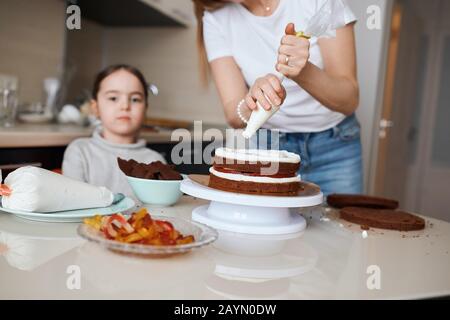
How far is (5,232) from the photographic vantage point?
0.85 m

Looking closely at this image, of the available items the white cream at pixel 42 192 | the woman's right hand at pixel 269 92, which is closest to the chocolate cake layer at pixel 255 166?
the woman's right hand at pixel 269 92

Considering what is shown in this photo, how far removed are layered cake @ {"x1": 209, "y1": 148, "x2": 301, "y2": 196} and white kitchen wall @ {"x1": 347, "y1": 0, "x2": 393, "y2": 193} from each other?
178cm

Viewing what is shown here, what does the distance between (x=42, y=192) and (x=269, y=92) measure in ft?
1.45

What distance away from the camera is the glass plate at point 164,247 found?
687 millimetres

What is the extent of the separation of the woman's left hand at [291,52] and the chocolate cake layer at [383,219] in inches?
12.8

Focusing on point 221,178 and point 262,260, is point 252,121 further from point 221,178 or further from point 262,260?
point 262,260

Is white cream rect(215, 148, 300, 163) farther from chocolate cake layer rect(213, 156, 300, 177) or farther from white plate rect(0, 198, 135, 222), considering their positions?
white plate rect(0, 198, 135, 222)

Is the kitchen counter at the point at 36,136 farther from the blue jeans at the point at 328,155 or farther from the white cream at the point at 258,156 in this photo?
the white cream at the point at 258,156

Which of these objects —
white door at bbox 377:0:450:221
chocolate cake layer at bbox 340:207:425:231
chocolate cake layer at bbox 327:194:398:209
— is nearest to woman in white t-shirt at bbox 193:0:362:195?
chocolate cake layer at bbox 327:194:398:209

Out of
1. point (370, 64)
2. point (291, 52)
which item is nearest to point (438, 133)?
point (370, 64)

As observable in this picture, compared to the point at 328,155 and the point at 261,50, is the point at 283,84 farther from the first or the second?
the point at 328,155

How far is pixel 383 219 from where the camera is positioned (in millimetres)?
1087
